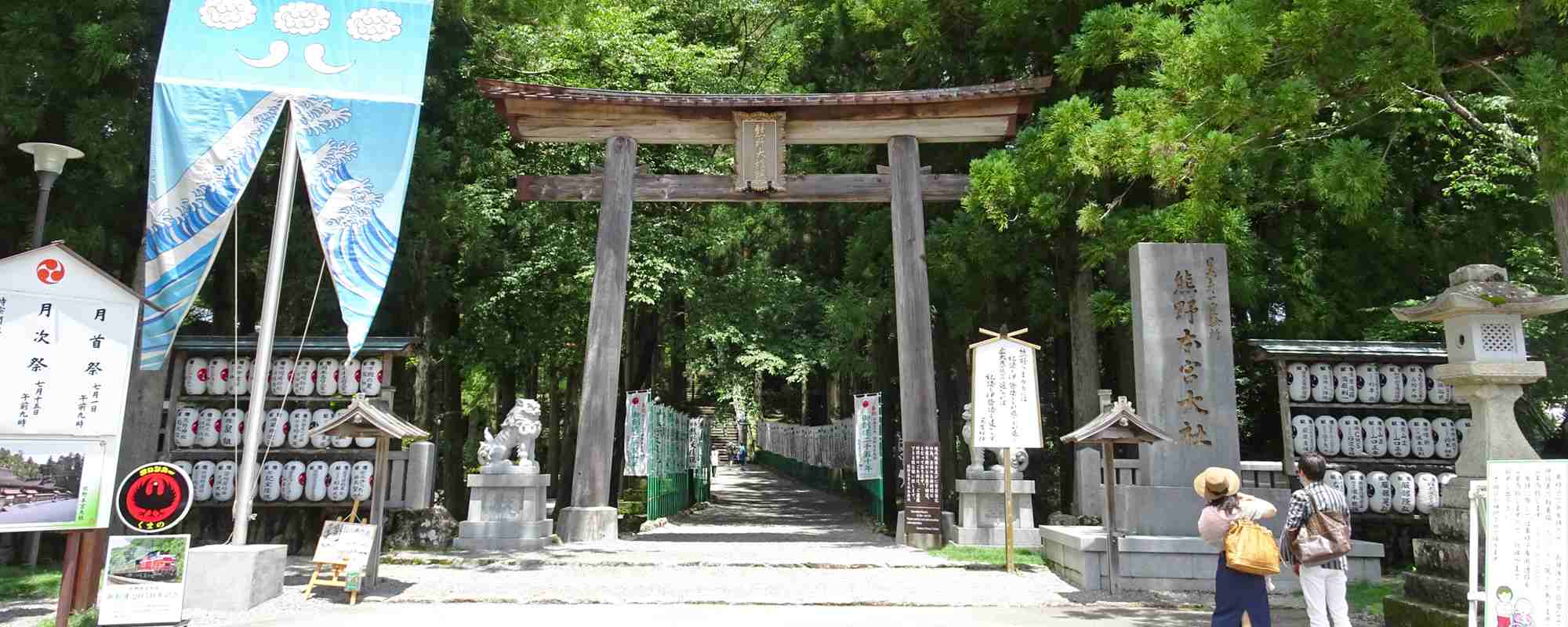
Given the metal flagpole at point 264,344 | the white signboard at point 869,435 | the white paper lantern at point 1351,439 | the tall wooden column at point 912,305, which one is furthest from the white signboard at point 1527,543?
the white signboard at point 869,435

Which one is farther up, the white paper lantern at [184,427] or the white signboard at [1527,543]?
the white paper lantern at [184,427]

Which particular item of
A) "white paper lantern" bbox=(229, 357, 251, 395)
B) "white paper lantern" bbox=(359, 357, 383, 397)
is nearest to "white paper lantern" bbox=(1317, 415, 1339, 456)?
"white paper lantern" bbox=(359, 357, 383, 397)

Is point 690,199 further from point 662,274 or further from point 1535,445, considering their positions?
point 1535,445

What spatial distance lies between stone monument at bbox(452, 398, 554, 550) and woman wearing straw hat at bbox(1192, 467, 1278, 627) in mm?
7998

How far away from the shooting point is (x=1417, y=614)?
21.5 feet

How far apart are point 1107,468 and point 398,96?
23.7 ft

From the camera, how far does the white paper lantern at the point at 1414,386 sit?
10102 millimetres

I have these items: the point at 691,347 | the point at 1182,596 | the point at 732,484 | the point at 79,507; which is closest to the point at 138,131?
the point at 79,507

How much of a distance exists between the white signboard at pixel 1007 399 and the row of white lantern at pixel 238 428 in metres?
6.97

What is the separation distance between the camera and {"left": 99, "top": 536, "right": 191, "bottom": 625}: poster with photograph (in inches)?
255

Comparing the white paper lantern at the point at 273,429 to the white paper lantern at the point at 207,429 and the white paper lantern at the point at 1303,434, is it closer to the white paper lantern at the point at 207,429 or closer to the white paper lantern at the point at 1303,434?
the white paper lantern at the point at 207,429

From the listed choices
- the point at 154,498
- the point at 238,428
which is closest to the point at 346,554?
the point at 154,498

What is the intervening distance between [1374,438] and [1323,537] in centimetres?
562

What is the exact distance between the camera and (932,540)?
1170cm
